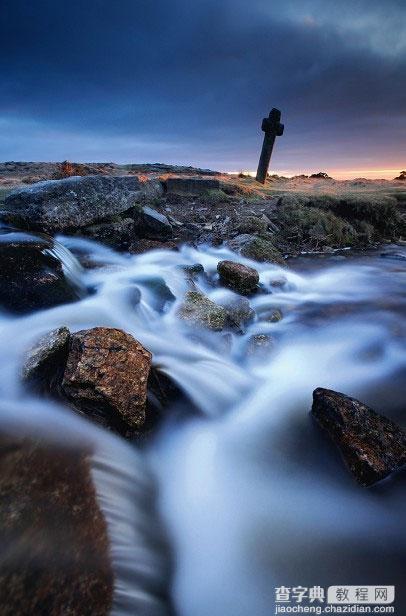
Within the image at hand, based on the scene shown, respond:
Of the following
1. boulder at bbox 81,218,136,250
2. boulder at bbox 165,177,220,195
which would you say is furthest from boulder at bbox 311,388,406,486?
boulder at bbox 165,177,220,195

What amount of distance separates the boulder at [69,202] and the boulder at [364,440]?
18.9ft

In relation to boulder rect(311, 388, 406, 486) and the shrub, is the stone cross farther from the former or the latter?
boulder rect(311, 388, 406, 486)

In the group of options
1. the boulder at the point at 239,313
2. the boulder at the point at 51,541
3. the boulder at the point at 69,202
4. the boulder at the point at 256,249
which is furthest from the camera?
the boulder at the point at 256,249

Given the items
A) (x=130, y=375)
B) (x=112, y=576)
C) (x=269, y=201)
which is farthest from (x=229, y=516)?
(x=269, y=201)

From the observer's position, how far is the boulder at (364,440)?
269 centimetres

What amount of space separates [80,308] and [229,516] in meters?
3.18

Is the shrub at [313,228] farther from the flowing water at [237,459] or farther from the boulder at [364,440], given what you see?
the boulder at [364,440]

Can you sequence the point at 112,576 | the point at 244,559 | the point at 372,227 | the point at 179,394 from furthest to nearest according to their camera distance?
the point at 372,227, the point at 179,394, the point at 244,559, the point at 112,576

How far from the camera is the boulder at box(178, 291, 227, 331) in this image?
4578 millimetres

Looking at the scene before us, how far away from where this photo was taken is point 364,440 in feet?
8.96

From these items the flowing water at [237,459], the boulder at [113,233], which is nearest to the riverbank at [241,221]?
the boulder at [113,233]

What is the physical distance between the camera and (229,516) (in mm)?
2621

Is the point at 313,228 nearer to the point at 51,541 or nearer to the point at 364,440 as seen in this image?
the point at 364,440

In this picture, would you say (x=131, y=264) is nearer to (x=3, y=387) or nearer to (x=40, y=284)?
(x=40, y=284)
